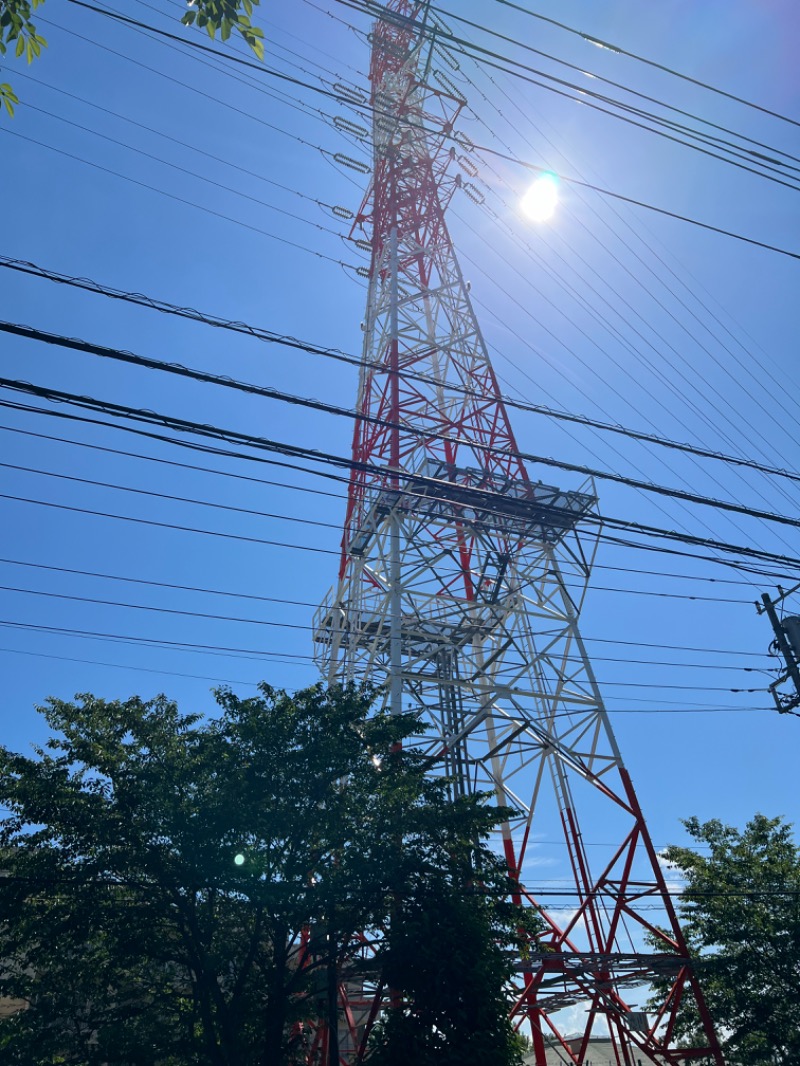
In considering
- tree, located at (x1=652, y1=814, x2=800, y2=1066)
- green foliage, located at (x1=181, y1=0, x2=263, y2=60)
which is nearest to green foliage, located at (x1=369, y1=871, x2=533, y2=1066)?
tree, located at (x1=652, y1=814, x2=800, y2=1066)

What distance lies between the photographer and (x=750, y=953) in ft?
65.4

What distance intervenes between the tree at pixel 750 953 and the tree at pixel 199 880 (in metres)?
8.97

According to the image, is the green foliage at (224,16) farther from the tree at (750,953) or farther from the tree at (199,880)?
the tree at (750,953)

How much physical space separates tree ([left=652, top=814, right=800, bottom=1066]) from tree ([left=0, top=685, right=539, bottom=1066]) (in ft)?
29.4

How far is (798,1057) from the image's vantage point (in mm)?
18578

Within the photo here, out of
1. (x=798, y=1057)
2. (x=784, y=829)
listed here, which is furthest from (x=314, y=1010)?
(x=784, y=829)

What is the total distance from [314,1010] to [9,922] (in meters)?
5.44

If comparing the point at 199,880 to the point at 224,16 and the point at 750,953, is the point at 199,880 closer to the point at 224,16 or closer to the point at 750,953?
the point at 224,16

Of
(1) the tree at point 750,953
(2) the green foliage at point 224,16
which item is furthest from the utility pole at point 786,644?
(2) the green foliage at point 224,16

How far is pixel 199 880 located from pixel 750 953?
15.6 metres

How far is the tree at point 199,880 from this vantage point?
1220 centimetres

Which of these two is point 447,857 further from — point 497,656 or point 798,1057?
point 798,1057

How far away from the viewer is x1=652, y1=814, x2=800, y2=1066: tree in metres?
18.9

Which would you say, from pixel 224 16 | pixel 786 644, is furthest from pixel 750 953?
pixel 224 16
